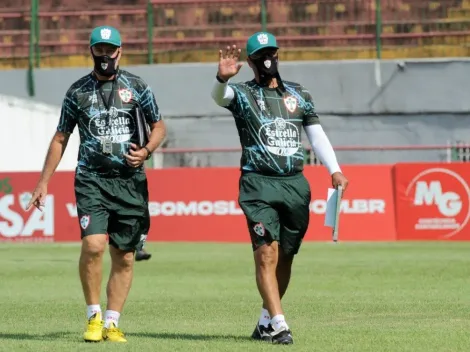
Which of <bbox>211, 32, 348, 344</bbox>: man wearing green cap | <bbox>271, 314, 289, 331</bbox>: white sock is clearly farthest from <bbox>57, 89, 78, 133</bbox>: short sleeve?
<bbox>271, 314, 289, 331</bbox>: white sock

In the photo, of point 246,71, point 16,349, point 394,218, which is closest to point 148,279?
point 16,349

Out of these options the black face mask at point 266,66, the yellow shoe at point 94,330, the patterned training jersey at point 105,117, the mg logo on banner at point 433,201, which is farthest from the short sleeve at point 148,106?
the mg logo on banner at point 433,201

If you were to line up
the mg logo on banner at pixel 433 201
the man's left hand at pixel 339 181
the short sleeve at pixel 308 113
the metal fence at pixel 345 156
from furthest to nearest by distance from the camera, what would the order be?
the metal fence at pixel 345 156, the mg logo on banner at pixel 433 201, the short sleeve at pixel 308 113, the man's left hand at pixel 339 181

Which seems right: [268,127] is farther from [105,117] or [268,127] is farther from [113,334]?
[113,334]

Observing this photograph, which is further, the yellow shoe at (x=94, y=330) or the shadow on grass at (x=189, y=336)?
the shadow on grass at (x=189, y=336)

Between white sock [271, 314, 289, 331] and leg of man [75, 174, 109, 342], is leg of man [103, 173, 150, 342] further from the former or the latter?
white sock [271, 314, 289, 331]

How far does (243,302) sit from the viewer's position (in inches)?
488

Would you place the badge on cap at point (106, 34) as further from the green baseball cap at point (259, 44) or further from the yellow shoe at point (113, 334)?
the yellow shoe at point (113, 334)

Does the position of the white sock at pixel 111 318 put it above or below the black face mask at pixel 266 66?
below

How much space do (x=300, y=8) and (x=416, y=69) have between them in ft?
10.4

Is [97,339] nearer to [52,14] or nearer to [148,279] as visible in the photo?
[148,279]

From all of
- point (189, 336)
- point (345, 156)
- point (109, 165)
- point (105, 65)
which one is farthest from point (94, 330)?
point (345, 156)

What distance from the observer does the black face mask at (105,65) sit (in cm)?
915

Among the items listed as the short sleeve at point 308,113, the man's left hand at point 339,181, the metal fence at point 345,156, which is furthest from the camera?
Answer: the metal fence at point 345,156
